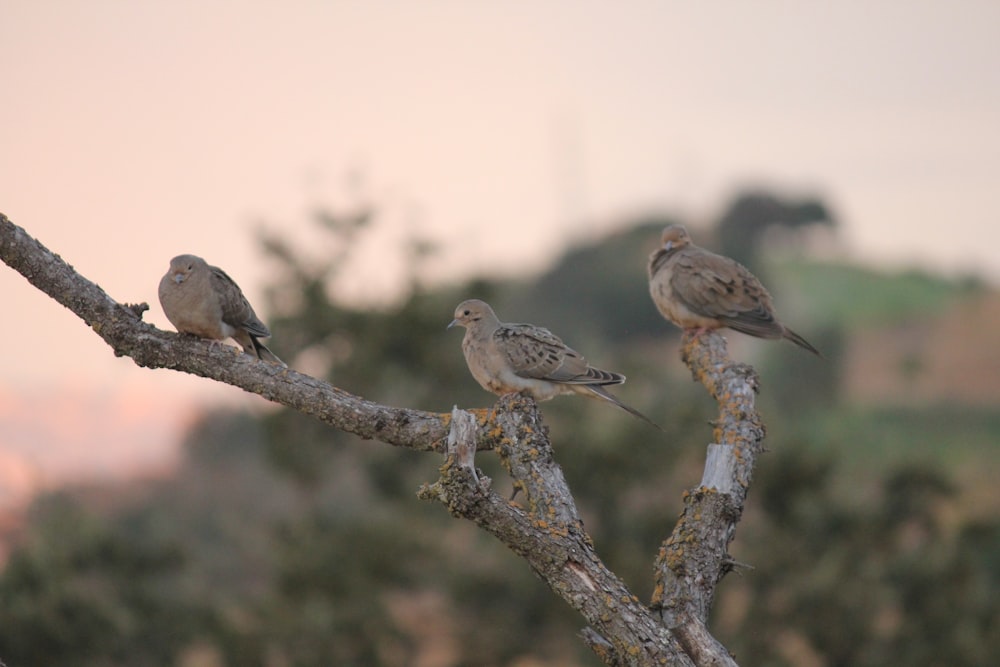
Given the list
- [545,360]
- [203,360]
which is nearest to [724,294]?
[545,360]

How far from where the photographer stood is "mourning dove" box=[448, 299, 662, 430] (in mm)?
7777

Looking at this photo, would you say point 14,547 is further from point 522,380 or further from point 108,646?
point 522,380

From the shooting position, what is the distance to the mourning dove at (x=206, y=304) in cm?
706

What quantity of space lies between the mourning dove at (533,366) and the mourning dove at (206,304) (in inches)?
55.2

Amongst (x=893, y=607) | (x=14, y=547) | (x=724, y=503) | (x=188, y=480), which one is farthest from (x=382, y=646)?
(x=188, y=480)

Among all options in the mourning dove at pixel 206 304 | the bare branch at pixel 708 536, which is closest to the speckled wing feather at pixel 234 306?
the mourning dove at pixel 206 304

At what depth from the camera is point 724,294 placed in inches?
356

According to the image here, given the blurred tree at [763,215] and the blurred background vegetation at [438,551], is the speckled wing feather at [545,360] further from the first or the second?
the blurred tree at [763,215]

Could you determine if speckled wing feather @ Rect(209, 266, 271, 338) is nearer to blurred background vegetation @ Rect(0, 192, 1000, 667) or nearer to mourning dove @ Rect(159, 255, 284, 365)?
mourning dove @ Rect(159, 255, 284, 365)

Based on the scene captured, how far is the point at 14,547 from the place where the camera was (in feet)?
56.9

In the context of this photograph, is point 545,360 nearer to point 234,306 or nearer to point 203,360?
point 234,306

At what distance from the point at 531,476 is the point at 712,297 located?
3655 mm

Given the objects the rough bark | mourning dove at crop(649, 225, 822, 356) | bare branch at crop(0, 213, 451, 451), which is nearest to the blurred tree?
mourning dove at crop(649, 225, 822, 356)

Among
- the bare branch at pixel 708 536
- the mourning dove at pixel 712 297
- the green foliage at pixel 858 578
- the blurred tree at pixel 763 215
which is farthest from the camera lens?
the blurred tree at pixel 763 215
